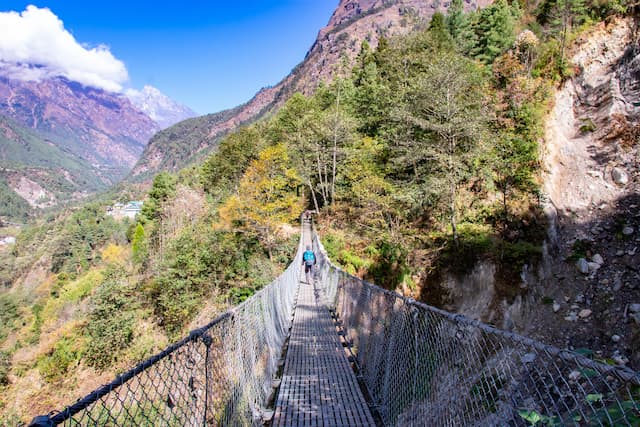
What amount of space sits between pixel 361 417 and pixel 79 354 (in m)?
12.5

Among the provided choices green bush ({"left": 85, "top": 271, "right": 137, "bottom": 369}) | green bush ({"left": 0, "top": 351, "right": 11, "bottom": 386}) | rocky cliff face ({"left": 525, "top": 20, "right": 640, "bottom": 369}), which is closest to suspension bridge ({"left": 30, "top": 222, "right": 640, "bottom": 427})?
rocky cliff face ({"left": 525, "top": 20, "right": 640, "bottom": 369})

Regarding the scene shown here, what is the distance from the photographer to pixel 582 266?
21.7 ft

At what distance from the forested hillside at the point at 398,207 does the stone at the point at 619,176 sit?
1.52 meters

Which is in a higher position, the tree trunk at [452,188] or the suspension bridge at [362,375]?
the tree trunk at [452,188]

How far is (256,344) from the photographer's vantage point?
3.41 m

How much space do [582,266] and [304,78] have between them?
120404mm

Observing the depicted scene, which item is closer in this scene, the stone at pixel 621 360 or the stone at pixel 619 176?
the stone at pixel 621 360

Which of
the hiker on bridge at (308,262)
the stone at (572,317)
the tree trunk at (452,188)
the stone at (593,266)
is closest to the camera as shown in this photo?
the stone at (572,317)

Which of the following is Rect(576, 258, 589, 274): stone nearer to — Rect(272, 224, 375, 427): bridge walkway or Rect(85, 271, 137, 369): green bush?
Rect(272, 224, 375, 427): bridge walkway

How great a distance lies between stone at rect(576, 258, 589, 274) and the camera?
6547mm

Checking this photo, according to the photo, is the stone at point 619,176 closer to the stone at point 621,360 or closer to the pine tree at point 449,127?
the pine tree at point 449,127

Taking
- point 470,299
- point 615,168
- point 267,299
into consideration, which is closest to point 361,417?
point 267,299

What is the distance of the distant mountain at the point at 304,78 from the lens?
107688 mm

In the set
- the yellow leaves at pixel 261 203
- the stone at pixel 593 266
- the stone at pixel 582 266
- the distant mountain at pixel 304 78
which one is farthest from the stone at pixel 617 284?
the distant mountain at pixel 304 78
